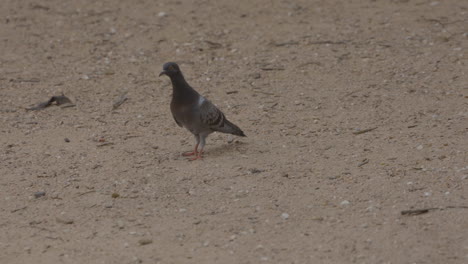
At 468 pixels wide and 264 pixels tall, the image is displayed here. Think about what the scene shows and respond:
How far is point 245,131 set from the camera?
7.98m

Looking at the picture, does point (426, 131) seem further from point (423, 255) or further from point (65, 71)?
point (65, 71)

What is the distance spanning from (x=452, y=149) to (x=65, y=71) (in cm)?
548

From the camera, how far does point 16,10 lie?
12188 mm

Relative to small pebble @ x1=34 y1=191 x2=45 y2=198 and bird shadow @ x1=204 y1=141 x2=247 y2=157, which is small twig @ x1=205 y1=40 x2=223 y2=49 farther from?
small pebble @ x1=34 y1=191 x2=45 y2=198

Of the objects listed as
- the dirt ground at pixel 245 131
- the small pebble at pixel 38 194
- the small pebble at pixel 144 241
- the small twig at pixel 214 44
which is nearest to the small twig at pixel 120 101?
the dirt ground at pixel 245 131

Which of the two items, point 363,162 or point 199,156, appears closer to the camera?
point 363,162

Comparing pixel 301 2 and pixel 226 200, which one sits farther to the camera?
pixel 301 2

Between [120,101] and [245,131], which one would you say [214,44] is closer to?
[120,101]

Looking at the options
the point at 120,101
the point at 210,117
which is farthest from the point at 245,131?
the point at 120,101

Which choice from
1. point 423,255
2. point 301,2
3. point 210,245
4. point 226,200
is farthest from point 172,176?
point 301,2

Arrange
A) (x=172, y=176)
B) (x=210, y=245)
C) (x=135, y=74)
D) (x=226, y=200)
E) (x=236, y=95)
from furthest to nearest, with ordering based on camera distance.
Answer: (x=135, y=74) < (x=236, y=95) < (x=172, y=176) < (x=226, y=200) < (x=210, y=245)

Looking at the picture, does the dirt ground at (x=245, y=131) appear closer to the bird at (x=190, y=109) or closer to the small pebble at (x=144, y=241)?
the small pebble at (x=144, y=241)

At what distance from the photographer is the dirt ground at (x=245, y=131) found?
5.41m

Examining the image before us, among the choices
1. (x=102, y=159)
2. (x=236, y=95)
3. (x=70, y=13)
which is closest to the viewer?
(x=102, y=159)
